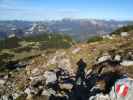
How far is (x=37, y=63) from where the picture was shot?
67.2 metres

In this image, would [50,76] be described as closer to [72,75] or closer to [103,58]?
[72,75]

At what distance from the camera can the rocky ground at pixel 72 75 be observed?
3992 cm

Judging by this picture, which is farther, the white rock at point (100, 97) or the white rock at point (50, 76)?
the white rock at point (50, 76)

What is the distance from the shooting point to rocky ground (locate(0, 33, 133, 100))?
39919 millimetres

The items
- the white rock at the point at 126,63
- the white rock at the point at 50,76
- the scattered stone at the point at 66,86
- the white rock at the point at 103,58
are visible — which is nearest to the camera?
the white rock at the point at 126,63

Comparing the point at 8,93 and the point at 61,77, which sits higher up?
the point at 61,77

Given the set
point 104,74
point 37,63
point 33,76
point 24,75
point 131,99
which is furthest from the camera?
point 37,63

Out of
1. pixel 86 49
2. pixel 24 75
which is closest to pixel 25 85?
pixel 24 75

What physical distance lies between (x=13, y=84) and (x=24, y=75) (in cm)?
445

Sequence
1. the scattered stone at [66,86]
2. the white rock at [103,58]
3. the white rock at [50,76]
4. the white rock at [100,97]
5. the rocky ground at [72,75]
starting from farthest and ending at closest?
1. the white rock at [50,76]
2. the white rock at [103,58]
3. the scattered stone at [66,86]
4. the rocky ground at [72,75]
5. the white rock at [100,97]

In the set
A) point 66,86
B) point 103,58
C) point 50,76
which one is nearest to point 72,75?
point 50,76

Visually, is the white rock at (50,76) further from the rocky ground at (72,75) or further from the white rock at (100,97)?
the white rock at (100,97)

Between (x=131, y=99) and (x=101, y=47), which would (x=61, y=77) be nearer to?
(x=101, y=47)

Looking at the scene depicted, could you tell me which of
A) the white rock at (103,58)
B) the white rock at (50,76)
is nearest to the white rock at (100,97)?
the white rock at (103,58)
